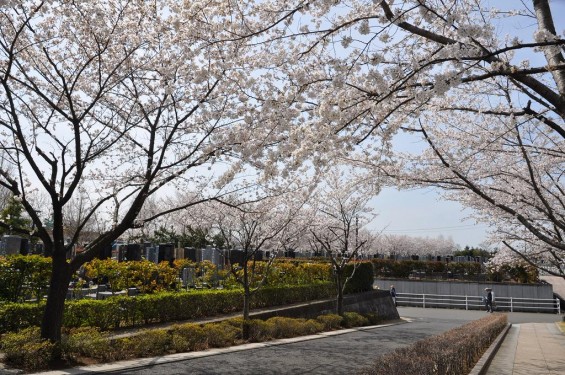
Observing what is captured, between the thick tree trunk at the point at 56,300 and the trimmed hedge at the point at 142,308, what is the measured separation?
1402 mm

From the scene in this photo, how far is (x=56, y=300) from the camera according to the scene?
297 inches

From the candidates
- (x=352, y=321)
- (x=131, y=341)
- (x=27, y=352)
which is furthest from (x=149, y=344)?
(x=352, y=321)

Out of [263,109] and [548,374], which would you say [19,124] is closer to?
[263,109]

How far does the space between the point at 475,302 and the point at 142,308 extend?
27.9 m

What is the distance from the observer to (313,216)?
62.6 ft

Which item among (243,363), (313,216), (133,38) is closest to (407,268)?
(313,216)

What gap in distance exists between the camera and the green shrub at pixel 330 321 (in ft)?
→ 49.7

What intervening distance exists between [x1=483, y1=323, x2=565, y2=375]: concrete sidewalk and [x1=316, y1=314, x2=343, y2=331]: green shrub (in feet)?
17.0

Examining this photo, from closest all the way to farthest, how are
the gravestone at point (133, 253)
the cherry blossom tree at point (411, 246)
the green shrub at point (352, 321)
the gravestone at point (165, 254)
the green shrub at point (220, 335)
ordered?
1. the green shrub at point (220, 335)
2. the green shrub at point (352, 321)
3. the gravestone at point (133, 253)
4. the gravestone at point (165, 254)
5. the cherry blossom tree at point (411, 246)

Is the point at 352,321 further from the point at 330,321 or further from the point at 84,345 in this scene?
the point at 84,345

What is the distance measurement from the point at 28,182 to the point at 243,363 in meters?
5.42

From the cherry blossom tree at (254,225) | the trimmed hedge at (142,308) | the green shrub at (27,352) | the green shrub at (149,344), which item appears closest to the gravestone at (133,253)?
the cherry blossom tree at (254,225)

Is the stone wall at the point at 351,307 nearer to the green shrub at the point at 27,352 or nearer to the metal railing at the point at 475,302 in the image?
the green shrub at the point at 27,352

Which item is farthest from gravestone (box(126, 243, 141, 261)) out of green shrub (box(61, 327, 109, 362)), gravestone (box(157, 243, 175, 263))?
green shrub (box(61, 327, 109, 362))
